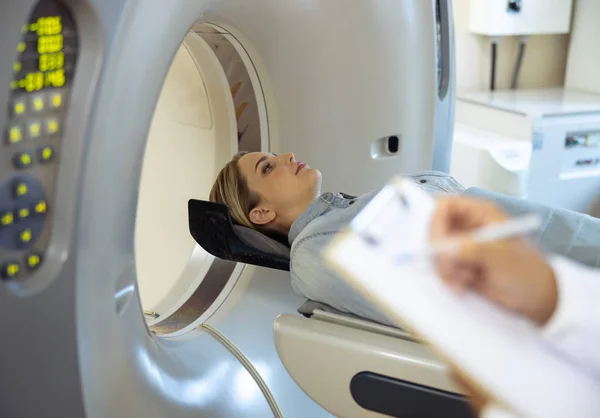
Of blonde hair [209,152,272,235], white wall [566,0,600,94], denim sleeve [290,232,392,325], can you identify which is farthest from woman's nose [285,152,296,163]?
white wall [566,0,600,94]

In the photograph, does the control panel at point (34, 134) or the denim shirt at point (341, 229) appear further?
the denim shirt at point (341, 229)

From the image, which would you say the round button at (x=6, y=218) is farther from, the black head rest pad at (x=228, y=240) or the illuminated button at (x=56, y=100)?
the black head rest pad at (x=228, y=240)

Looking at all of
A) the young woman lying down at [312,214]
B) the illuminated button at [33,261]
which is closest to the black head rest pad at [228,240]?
the young woman lying down at [312,214]

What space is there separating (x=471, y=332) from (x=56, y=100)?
1.32 ft

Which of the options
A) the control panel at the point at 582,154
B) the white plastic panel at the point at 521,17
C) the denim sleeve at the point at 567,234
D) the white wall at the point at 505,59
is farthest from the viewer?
the white wall at the point at 505,59

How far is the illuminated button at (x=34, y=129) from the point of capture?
591mm

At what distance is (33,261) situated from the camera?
0.61 meters

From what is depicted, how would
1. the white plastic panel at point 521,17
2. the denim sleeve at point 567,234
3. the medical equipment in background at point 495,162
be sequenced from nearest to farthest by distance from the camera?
the denim sleeve at point 567,234, the medical equipment in background at point 495,162, the white plastic panel at point 521,17

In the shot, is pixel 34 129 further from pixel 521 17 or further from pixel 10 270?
pixel 521 17

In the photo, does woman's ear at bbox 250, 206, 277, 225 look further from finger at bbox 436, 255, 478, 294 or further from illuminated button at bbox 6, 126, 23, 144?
finger at bbox 436, 255, 478, 294

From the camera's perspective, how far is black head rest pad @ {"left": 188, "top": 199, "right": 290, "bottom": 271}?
42.0 inches

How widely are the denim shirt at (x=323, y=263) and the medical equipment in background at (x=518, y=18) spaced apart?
1.53 metres

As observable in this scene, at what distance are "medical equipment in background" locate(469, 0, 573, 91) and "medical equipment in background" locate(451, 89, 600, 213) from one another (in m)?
0.28

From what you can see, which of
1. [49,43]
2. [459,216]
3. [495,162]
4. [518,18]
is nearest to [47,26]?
[49,43]
